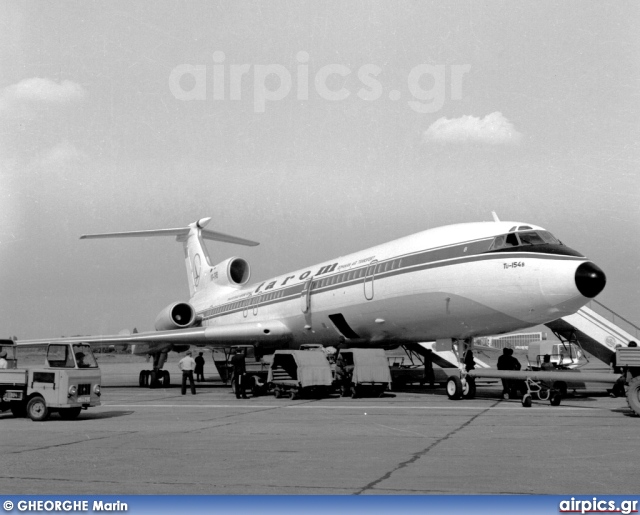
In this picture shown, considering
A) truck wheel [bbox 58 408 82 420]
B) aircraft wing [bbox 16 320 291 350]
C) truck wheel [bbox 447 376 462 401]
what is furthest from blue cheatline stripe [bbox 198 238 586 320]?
truck wheel [bbox 58 408 82 420]

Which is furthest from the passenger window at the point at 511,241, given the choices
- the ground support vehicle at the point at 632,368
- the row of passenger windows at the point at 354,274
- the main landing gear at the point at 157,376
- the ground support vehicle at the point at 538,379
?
the main landing gear at the point at 157,376

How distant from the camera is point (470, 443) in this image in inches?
367

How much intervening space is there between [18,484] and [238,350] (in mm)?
14273

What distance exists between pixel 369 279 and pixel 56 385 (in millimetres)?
8418

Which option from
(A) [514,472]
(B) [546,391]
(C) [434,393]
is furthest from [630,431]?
(C) [434,393]

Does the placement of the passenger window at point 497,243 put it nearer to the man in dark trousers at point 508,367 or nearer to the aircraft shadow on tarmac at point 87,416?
the man in dark trousers at point 508,367

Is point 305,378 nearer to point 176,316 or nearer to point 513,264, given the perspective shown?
point 513,264

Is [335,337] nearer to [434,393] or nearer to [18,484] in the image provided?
[434,393]

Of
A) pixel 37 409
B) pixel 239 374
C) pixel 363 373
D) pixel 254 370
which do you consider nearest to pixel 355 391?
pixel 363 373

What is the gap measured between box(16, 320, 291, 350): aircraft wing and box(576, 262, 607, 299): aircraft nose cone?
1109 cm

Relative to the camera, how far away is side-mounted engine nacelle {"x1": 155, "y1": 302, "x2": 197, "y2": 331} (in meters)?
28.4

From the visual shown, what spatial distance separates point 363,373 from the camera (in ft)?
60.1

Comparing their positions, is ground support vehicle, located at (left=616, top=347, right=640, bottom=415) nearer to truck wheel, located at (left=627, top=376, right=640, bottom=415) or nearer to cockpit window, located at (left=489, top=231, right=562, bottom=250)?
truck wheel, located at (left=627, top=376, right=640, bottom=415)

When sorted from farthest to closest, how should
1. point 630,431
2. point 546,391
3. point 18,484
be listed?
1. point 546,391
2. point 630,431
3. point 18,484
